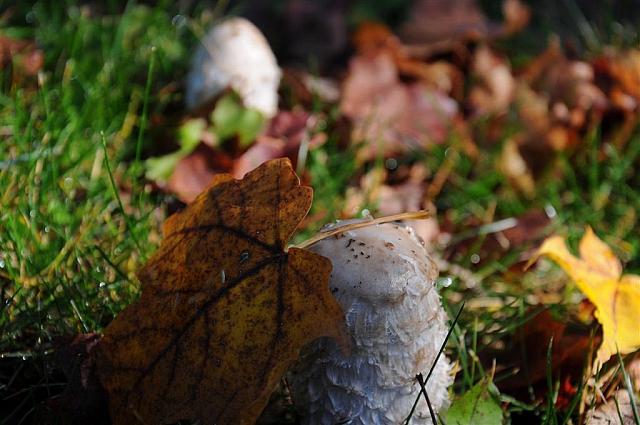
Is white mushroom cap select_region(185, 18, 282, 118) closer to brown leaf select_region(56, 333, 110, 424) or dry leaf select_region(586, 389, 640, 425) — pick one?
brown leaf select_region(56, 333, 110, 424)

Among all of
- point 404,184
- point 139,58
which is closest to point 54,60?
point 139,58

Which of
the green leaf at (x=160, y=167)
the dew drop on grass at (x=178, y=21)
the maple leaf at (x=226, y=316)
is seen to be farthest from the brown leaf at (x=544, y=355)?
the dew drop on grass at (x=178, y=21)

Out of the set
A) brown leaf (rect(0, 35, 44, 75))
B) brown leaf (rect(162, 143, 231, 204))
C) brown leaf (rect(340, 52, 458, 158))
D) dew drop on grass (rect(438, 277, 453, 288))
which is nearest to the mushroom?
dew drop on grass (rect(438, 277, 453, 288))

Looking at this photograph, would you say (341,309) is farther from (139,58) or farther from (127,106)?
(139,58)

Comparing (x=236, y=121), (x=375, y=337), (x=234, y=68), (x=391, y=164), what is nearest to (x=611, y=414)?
(x=375, y=337)

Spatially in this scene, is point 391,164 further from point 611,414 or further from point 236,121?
point 611,414

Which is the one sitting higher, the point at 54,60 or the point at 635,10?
the point at 54,60
